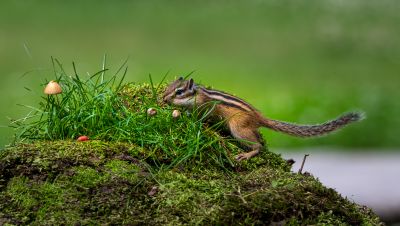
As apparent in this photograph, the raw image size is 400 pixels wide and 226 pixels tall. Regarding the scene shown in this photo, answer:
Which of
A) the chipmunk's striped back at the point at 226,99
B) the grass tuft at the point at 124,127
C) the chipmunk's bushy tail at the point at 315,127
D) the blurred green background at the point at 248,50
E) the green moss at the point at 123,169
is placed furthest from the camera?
the blurred green background at the point at 248,50

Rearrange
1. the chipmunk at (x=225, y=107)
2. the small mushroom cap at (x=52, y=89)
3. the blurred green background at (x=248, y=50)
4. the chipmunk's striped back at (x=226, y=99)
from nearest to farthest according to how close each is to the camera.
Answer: the small mushroom cap at (x=52, y=89), the chipmunk at (x=225, y=107), the chipmunk's striped back at (x=226, y=99), the blurred green background at (x=248, y=50)

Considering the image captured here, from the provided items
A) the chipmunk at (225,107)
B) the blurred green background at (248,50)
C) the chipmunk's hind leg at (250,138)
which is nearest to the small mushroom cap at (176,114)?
the chipmunk at (225,107)

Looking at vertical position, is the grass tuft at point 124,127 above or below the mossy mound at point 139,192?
above

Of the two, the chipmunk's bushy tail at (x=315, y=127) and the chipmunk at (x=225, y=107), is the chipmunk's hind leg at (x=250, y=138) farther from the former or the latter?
the chipmunk's bushy tail at (x=315, y=127)

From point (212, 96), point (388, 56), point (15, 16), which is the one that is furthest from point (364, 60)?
point (212, 96)

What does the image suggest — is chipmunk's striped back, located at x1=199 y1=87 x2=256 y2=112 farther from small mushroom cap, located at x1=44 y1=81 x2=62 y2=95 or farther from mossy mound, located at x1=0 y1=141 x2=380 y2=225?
small mushroom cap, located at x1=44 y1=81 x2=62 y2=95

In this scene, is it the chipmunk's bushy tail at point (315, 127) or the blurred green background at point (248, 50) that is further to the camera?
the blurred green background at point (248, 50)

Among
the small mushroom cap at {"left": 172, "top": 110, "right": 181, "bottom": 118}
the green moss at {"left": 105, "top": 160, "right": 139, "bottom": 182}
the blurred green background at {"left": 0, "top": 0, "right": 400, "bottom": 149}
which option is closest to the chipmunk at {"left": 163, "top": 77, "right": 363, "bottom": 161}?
the small mushroom cap at {"left": 172, "top": 110, "right": 181, "bottom": 118}
